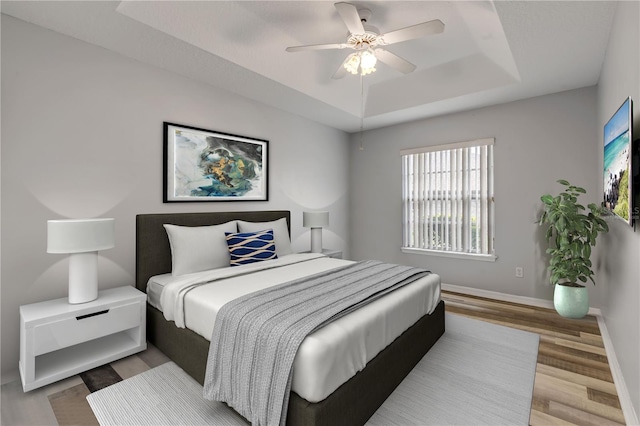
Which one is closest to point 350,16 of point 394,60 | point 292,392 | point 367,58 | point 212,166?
point 367,58

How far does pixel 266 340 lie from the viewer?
1583 millimetres

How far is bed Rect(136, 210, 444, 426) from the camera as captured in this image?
150cm

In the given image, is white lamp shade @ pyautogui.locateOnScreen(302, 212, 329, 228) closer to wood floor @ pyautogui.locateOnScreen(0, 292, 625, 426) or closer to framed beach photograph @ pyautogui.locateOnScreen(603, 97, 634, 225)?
wood floor @ pyautogui.locateOnScreen(0, 292, 625, 426)

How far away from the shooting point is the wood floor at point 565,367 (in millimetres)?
1806

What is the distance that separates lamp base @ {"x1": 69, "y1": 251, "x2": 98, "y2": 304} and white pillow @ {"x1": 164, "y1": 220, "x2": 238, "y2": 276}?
653mm

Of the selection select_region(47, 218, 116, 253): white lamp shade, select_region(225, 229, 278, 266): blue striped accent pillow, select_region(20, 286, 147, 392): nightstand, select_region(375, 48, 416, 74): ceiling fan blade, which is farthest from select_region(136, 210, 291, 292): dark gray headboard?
select_region(375, 48, 416, 74): ceiling fan blade

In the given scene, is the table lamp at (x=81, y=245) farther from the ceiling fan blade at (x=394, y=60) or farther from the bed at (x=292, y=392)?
the ceiling fan blade at (x=394, y=60)

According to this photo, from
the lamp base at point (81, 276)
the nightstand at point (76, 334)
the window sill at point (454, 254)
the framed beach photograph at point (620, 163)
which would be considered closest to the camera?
the framed beach photograph at point (620, 163)

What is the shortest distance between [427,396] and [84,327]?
2389 mm

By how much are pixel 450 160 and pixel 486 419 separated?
3.38 meters

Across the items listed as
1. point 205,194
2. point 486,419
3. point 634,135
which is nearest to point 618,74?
point 634,135

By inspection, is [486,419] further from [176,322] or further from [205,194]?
[205,194]

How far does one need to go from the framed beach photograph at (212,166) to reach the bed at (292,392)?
245 mm

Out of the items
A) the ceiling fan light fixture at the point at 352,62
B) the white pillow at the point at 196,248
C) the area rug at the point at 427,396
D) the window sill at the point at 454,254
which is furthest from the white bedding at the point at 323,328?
the ceiling fan light fixture at the point at 352,62
